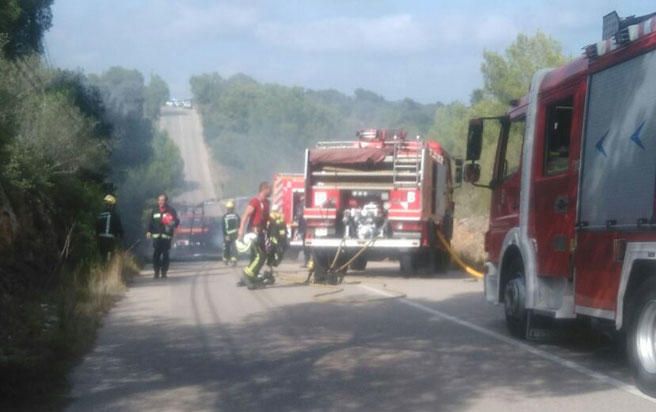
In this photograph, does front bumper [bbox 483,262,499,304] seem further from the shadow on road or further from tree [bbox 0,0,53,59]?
tree [bbox 0,0,53,59]

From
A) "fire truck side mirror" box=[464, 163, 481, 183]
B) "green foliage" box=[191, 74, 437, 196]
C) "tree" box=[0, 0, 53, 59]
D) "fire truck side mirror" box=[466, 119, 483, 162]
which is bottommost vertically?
"fire truck side mirror" box=[464, 163, 481, 183]

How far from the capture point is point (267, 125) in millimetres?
79812

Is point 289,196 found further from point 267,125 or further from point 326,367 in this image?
point 267,125

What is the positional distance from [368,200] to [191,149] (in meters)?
78.2

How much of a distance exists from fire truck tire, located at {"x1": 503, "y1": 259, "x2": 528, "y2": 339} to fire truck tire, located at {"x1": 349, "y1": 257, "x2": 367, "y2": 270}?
11493mm

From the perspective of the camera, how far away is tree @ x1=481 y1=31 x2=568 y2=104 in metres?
35.9

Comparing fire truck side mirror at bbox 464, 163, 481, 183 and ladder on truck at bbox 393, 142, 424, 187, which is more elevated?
ladder on truck at bbox 393, 142, 424, 187

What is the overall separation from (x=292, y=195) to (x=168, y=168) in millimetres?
30973

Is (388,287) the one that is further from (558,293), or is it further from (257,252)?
(558,293)

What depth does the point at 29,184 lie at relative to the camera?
1688cm

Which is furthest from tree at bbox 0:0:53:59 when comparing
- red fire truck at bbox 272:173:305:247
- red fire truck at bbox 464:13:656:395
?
red fire truck at bbox 464:13:656:395

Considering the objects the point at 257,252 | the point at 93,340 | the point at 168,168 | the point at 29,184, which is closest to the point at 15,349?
the point at 93,340

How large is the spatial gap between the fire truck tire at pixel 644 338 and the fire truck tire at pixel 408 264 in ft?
46.6

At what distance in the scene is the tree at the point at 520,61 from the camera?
118 feet
